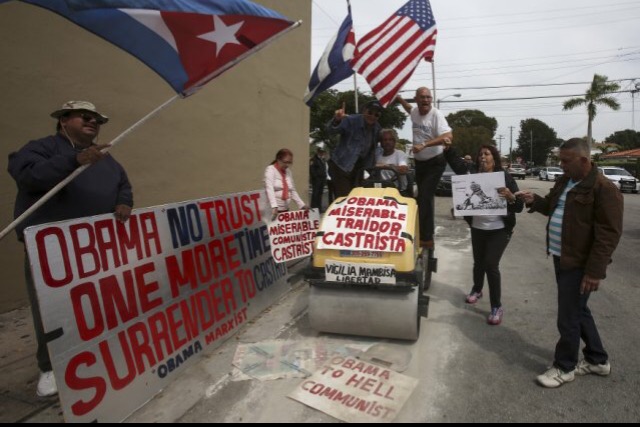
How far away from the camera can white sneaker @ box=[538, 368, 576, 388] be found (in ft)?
10.4

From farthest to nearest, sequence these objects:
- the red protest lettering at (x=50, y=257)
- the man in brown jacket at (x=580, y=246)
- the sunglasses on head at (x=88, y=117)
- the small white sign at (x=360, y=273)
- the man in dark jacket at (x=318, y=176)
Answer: the man in dark jacket at (x=318, y=176) < the small white sign at (x=360, y=273) < the sunglasses on head at (x=88, y=117) < the man in brown jacket at (x=580, y=246) < the red protest lettering at (x=50, y=257)

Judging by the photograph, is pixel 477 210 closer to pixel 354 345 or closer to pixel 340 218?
pixel 340 218

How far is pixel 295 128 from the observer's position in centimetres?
1129

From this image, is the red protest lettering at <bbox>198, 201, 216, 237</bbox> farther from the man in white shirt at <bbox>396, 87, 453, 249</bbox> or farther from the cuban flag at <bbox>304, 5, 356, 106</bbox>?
the man in white shirt at <bbox>396, 87, 453, 249</bbox>

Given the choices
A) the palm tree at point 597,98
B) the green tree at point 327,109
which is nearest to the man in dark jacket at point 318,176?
the green tree at point 327,109

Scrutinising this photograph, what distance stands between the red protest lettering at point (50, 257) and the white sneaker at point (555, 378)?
10.9 feet

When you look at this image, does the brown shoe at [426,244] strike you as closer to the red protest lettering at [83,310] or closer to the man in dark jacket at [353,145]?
the man in dark jacket at [353,145]

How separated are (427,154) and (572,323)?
2491 millimetres

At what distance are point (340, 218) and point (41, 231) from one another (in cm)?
235

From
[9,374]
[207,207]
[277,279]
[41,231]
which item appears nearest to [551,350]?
Answer: [277,279]

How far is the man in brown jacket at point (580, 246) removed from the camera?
2.98m

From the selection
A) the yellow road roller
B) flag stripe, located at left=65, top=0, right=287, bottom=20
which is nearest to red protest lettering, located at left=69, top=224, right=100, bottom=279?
flag stripe, located at left=65, top=0, right=287, bottom=20

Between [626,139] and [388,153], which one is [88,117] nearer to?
[388,153]

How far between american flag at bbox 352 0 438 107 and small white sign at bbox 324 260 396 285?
111 inches
